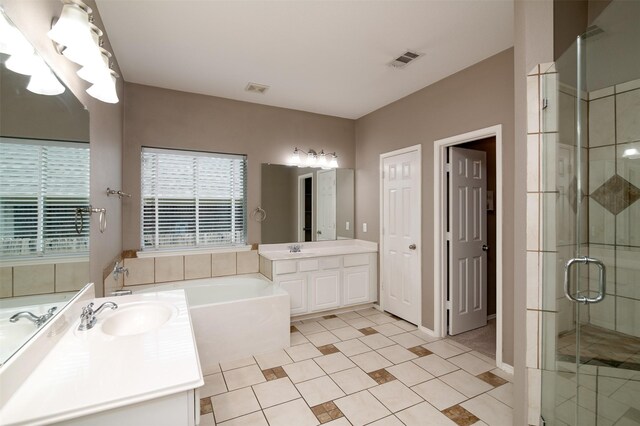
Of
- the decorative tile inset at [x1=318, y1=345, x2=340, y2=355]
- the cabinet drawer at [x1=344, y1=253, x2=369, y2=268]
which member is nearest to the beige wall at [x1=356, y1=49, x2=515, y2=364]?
the cabinet drawer at [x1=344, y1=253, x2=369, y2=268]

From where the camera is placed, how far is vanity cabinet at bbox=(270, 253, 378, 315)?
3438mm

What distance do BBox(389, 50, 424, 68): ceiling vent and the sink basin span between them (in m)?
2.68

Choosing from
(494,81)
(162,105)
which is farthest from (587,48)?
(162,105)

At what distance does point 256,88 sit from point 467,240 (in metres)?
2.92

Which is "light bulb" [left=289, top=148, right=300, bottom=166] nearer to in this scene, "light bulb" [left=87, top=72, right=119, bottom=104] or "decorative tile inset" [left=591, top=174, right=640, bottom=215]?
"light bulb" [left=87, top=72, right=119, bottom=104]

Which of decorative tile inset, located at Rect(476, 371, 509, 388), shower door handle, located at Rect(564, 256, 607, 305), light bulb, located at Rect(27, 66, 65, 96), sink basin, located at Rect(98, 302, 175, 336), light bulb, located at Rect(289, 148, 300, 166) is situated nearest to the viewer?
light bulb, located at Rect(27, 66, 65, 96)

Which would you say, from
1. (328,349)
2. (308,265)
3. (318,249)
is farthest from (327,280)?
(328,349)

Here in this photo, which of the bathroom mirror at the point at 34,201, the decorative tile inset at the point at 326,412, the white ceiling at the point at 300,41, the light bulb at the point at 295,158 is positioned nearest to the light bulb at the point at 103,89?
the bathroom mirror at the point at 34,201

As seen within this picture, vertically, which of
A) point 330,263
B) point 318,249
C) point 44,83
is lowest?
point 330,263

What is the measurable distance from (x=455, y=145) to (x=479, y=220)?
96cm

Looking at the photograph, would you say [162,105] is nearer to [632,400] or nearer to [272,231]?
[272,231]

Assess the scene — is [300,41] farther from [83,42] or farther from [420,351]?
[420,351]

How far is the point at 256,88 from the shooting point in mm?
3338

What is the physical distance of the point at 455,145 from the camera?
313 centimetres
